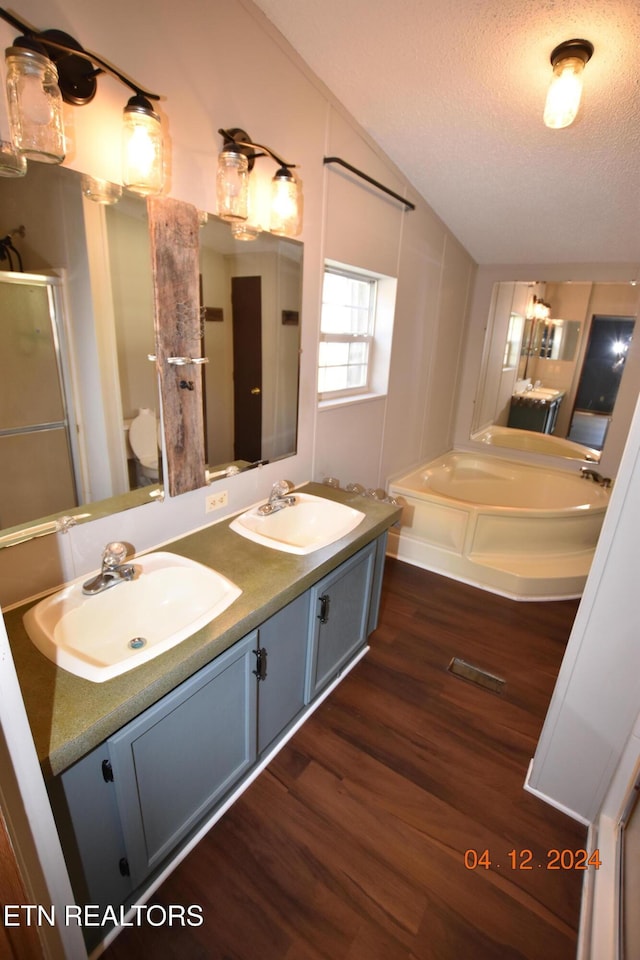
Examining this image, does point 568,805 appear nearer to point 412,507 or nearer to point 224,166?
point 412,507

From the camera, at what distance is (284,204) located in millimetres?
1715

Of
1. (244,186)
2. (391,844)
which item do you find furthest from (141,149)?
(391,844)

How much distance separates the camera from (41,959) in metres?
0.80

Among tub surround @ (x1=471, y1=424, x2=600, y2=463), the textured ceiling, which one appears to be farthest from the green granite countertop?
tub surround @ (x1=471, y1=424, x2=600, y2=463)

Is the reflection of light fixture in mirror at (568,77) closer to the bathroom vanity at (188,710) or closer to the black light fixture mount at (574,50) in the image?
the black light fixture mount at (574,50)

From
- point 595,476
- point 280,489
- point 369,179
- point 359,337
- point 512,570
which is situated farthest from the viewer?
point 595,476

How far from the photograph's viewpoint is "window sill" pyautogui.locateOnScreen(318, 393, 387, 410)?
241 centimetres

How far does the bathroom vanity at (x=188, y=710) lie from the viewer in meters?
0.95

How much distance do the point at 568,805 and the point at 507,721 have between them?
15.1 inches

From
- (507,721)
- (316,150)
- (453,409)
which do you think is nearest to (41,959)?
(507,721)

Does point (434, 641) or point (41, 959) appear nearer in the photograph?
point (41, 959)

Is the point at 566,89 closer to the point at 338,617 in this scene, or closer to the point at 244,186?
the point at 244,186

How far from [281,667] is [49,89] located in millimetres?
1744

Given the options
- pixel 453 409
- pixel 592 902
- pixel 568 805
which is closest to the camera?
pixel 592 902
